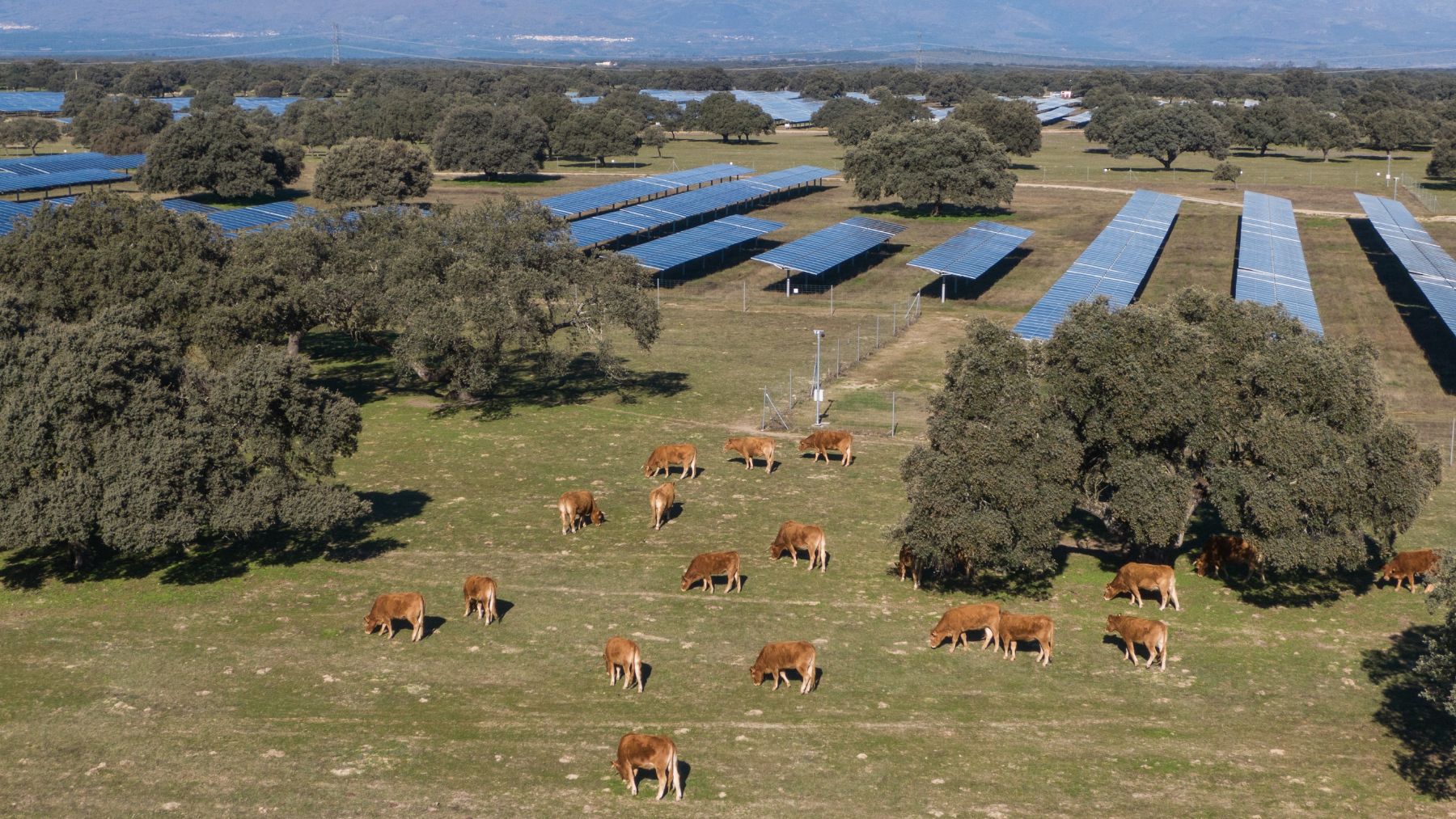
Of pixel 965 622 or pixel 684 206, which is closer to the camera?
pixel 965 622

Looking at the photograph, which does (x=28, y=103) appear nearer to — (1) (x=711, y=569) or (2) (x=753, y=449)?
(2) (x=753, y=449)

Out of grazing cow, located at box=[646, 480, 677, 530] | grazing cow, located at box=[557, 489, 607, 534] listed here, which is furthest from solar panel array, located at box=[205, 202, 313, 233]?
grazing cow, located at box=[646, 480, 677, 530]

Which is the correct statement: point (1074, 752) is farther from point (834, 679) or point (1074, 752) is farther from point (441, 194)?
point (441, 194)

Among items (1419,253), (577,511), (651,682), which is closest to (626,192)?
(1419,253)

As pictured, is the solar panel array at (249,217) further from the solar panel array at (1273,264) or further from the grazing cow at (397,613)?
the solar panel array at (1273,264)

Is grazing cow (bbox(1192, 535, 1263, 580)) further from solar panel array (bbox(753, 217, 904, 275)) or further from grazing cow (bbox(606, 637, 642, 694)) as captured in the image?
solar panel array (bbox(753, 217, 904, 275))

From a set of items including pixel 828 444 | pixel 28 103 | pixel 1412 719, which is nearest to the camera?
pixel 1412 719
